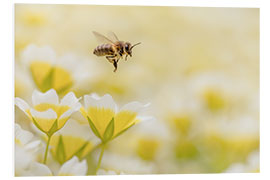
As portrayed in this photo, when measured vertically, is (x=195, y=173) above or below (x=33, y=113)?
below

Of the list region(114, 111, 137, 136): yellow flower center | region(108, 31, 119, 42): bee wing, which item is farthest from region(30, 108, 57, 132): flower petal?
region(108, 31, 119, 42): bee wing

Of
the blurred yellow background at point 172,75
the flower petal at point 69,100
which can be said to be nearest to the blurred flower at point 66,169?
the blurred yellow background at point 172,75

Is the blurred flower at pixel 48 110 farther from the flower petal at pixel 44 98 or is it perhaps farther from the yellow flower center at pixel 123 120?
the yellow flower center at pixel 123 120

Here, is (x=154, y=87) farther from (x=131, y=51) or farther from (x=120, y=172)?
(x=120, y=172)

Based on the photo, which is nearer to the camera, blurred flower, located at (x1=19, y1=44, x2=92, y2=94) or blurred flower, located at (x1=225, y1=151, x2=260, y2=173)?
blurred flower, located at (x1=19, y1=44, x2=92, y2=94)

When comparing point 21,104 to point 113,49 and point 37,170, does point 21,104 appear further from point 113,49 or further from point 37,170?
point 113,49

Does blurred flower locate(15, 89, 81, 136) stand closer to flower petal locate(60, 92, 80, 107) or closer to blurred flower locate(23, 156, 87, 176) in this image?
flower petal locate(60, 92, 80, 107)
